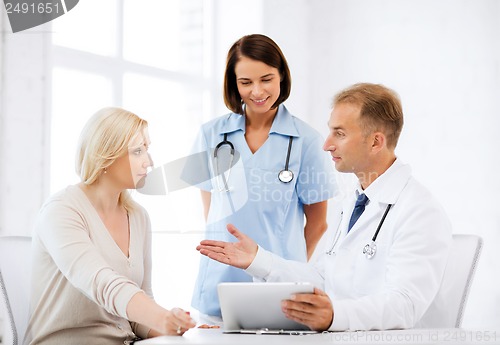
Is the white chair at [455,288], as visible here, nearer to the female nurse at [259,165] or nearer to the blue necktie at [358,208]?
the blue necktie at [358,208]

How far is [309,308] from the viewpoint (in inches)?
49.6

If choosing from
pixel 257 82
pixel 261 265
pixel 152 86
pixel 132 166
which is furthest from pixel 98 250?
pixel 152 86

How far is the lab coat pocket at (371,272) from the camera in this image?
152cm

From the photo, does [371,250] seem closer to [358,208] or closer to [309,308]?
[358,208]

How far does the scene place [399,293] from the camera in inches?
55.3

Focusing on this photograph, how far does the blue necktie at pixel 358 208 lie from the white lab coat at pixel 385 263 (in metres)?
0.02

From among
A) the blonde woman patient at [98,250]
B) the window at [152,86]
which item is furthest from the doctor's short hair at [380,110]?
the window at [152,86]

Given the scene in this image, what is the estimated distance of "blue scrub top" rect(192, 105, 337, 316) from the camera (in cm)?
216

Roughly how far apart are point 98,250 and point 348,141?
0.67 metres

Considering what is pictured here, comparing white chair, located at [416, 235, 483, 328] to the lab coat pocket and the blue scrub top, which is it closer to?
the lab coat pocket

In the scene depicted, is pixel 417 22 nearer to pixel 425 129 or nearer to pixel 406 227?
pixel 425 129

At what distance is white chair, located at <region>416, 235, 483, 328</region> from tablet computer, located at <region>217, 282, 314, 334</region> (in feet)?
1.26

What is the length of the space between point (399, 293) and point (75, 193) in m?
0.77

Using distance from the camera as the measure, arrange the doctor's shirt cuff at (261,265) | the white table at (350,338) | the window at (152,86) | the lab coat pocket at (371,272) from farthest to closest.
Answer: the window at (152,86) → the doctor's shirt cuff at (261,265) → the lab coat pocket at (371,272) → the white table at (350,338)
